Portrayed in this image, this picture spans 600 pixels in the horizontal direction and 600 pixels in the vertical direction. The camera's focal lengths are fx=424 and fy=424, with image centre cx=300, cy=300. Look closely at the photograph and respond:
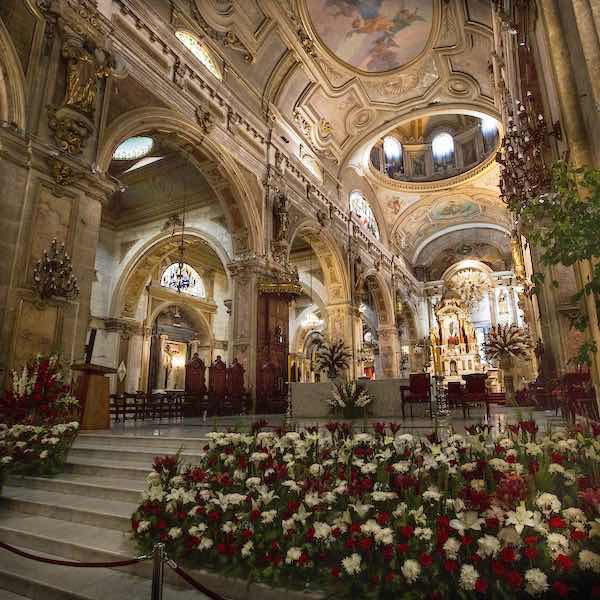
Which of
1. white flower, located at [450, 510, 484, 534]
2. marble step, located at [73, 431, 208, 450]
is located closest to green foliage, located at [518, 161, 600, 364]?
white flower, located at [450, 510, 484, 534]

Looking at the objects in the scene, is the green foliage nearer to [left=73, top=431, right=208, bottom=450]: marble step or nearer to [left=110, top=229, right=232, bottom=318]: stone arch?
[left=73, top=431, right=208, bottom=450]: marble step

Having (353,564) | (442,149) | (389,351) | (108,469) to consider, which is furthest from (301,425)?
(442,149)

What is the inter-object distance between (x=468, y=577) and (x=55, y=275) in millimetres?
6186

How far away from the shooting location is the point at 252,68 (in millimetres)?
12086

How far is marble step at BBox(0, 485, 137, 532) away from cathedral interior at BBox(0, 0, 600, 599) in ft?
0.27

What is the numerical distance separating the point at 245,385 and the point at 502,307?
20766 mm

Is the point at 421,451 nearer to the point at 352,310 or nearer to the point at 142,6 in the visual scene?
the point at 142,6

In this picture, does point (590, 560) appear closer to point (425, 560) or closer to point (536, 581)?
point (536, 581)

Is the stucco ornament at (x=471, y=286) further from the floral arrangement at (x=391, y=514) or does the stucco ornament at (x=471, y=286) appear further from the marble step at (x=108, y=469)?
the floral arrangement at (x=391, y=514)

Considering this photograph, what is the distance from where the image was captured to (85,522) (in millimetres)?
3436

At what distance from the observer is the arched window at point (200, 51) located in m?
10.2

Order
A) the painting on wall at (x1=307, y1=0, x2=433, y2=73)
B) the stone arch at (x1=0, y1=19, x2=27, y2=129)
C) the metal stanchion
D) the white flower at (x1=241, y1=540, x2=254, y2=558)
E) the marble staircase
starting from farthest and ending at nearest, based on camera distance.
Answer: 1. the painting on wall at (x1=307, y1=0, x2=433, y2=73)
2. the stone arch at (x1=0, y1=19, x2=27, y2=129)
3. the marble staircase
4. the white flower at (x1=241, y1=540, x2=254, y2=558)
5. the metal stanchion

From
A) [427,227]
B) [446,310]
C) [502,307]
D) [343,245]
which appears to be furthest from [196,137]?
[502,307]

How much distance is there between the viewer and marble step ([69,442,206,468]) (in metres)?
4.44
